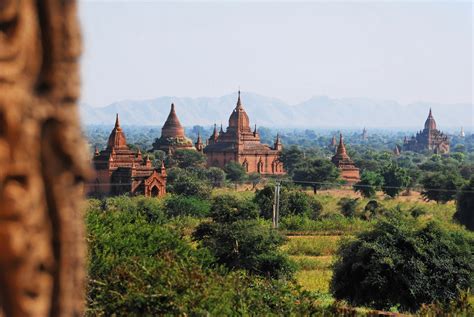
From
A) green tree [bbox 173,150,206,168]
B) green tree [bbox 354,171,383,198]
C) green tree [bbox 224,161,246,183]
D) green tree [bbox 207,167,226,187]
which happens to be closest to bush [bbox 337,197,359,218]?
green tree [bbox 354,171,383,198]

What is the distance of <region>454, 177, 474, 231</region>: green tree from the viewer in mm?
38125

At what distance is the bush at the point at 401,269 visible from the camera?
1862 centimetres

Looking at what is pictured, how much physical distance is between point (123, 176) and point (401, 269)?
1176 inches

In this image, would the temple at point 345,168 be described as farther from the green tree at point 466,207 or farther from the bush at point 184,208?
the bush at point 184,208

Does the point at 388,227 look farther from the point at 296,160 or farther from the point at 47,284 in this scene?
the point at 296,160

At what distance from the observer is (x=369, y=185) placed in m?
55.6

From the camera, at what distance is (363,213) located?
42.0 metres

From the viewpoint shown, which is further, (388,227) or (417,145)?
(417,145)

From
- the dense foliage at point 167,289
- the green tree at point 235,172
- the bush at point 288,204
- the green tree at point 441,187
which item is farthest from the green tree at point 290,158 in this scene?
the dense foliage at point 167,289

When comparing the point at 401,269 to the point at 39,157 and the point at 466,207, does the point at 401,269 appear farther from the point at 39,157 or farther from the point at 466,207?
the point at 466,207

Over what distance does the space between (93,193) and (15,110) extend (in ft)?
152

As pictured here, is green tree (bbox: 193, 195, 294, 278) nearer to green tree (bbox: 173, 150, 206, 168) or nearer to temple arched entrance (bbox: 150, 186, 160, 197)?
temple arched entrance (bbox: 150, 186, 160, 197)

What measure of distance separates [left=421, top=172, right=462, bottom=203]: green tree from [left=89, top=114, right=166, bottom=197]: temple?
15.4 metres

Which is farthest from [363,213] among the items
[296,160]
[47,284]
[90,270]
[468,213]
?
[47,284]
